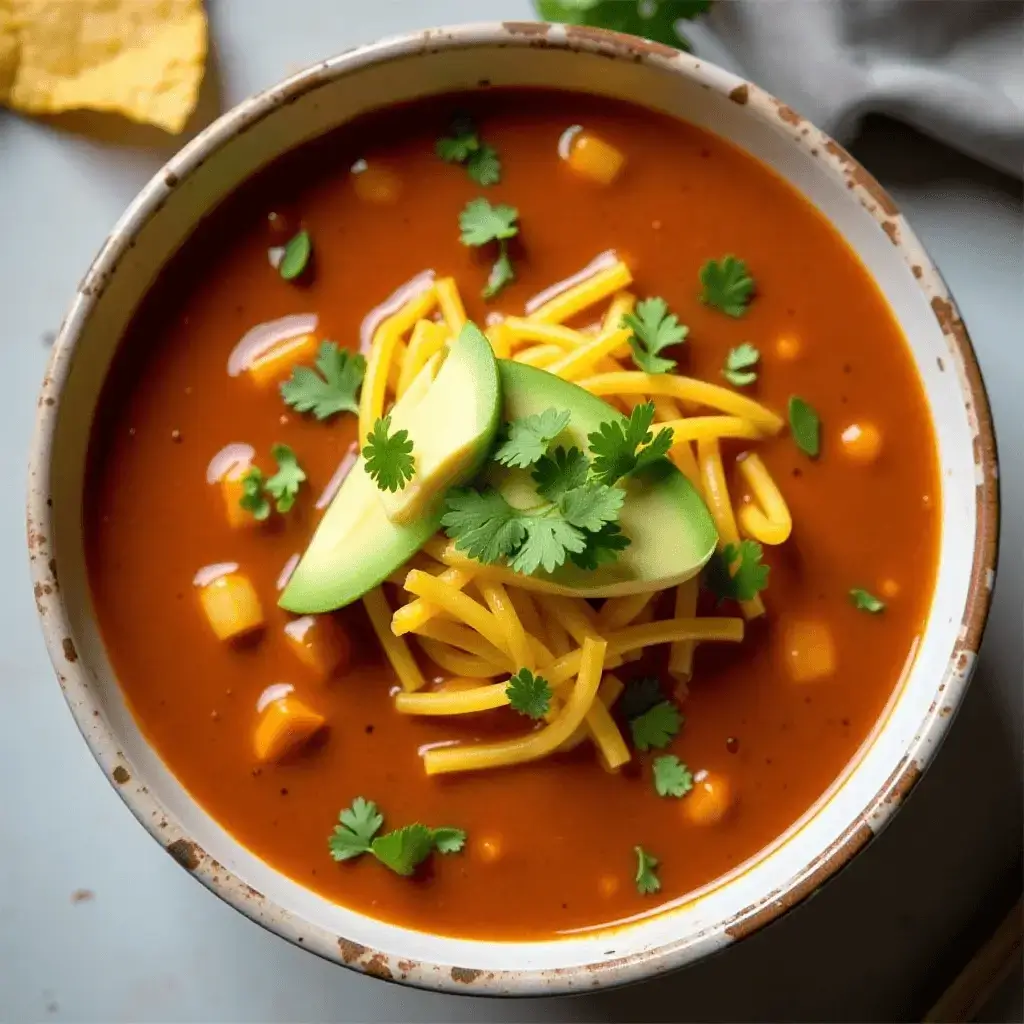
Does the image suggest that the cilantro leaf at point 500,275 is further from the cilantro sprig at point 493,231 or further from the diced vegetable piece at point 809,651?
the diced vegetable piece at point 809,651

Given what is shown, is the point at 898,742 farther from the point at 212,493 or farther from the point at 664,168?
the point at 212,493

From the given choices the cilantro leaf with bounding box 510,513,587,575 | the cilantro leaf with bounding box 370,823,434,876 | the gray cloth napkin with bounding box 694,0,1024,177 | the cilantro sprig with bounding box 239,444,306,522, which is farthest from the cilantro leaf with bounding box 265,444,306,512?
the gray cloth napkin with bounding box 694,0,1024,177

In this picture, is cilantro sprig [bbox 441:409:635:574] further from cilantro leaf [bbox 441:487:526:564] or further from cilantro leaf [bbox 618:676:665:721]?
cilantro leaf [bbox 618:676:665:721]

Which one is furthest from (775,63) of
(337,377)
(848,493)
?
(337,377)

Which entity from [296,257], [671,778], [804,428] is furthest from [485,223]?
[671,778]

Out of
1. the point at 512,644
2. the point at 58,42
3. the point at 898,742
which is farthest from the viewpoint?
the point at 58,42

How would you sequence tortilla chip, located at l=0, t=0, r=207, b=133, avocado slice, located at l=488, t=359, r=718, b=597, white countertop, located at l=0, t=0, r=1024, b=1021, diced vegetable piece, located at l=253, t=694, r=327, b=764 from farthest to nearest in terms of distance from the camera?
1. white countertop, located at l=0, t=0, r=1024, b=1021
2. tortilla chip, located at l=0, t=0, r=207, b=133
3. diced vegetable piece, located at l=253, t=694, r=327, b=764
4. avocado slice, located at l=488, t=359, r=718, b=597
